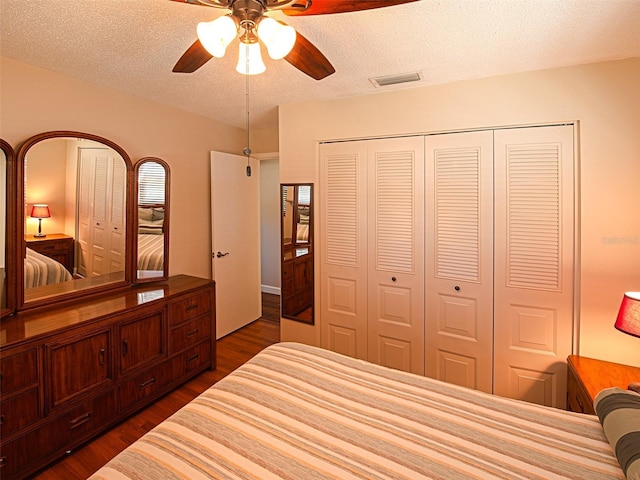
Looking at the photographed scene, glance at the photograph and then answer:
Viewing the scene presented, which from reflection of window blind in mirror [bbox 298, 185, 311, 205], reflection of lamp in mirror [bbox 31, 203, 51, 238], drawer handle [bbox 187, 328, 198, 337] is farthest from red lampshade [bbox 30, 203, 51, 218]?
reflection of window blind in mirror [bbox 298, 185, 311, 205]

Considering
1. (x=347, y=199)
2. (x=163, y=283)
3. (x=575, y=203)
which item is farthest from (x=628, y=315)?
(x=163, y=283)

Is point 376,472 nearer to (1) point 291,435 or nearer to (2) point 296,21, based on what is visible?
(1) point 291,435

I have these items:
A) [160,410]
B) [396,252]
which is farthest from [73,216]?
[396,252]

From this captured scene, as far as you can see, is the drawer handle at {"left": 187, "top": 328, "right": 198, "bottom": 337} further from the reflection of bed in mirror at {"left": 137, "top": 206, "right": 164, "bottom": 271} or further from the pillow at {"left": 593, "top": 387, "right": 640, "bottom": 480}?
the pillow at {"left": 593, "top": 387, "right": 640, "bottom": 480}

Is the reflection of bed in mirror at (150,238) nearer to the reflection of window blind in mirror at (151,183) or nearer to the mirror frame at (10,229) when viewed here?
the reflection of window blind in mirror at (151,183)

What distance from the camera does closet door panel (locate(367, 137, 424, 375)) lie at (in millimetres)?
2637

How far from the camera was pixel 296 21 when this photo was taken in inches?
65.8

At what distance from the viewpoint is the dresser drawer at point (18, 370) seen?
1678 mm

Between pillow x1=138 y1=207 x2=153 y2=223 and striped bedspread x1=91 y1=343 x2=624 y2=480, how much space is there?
6.12ft

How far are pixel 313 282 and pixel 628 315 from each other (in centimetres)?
209

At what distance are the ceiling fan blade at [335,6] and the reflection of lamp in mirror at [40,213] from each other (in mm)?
2075

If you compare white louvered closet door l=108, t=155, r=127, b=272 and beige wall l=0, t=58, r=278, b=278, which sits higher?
beige wall l=0, t=58, r=278, b=278

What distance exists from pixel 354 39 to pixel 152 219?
2.15 m

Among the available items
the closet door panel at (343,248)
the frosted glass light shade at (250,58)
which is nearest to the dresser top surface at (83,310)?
the closet door panel at (343,248)
